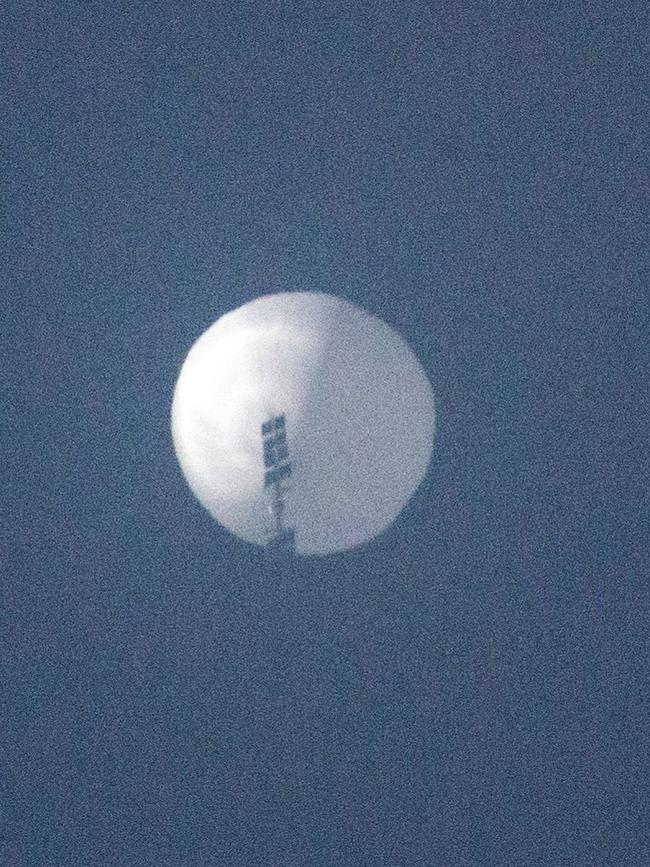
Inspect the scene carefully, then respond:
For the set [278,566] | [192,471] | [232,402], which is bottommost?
[278,566]

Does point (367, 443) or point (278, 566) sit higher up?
point (367, 443)

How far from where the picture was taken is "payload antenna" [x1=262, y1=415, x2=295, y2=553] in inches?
481

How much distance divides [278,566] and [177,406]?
2240 millimetres

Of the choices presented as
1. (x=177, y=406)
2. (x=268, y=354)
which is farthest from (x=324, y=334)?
(x=177, y=406)

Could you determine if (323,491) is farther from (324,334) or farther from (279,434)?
(324,334)

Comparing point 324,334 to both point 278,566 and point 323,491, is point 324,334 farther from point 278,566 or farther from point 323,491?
point 278,566

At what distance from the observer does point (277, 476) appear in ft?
42.1

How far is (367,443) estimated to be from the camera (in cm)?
1245

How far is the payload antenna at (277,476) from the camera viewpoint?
40.1ft

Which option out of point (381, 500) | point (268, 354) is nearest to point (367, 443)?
point (381, 500)

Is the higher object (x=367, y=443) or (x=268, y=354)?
(x=268, y=354)

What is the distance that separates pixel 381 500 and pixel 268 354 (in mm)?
2257

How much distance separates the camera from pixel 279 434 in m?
12.7

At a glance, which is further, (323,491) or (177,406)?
(323,491)
